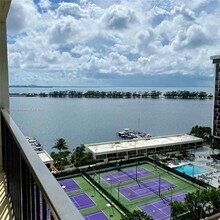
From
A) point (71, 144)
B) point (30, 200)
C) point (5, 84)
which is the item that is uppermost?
point (5, 84)

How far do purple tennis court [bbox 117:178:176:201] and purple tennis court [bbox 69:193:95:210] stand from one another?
1.65 metres

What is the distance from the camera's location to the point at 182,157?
55.9 feet

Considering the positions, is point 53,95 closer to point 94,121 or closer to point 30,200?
point 94,121

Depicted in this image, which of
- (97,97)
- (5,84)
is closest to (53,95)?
(97,97)

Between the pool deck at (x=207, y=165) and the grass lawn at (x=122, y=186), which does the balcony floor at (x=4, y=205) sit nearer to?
the grass lawn at (x=122, y=186)

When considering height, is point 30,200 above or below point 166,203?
above

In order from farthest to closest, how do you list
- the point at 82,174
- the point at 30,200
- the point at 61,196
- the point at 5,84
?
the point at 82,174 < the point at 5,84 < the point at 30,200 < the point at 61,196

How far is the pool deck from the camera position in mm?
13102

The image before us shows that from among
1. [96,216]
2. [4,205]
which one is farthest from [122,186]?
[4,205]

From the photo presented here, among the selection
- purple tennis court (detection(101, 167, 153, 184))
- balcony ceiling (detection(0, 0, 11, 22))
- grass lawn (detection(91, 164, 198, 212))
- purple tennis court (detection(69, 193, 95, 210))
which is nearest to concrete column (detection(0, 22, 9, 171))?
balcony ceiling (detection(0, 0, 11, 22))

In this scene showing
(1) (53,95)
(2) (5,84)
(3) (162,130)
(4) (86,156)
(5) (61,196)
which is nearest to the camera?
(5) (61,196)

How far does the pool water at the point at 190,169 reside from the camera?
14641 mm

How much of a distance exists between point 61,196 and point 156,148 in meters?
17.8

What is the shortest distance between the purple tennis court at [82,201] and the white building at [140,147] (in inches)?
187
